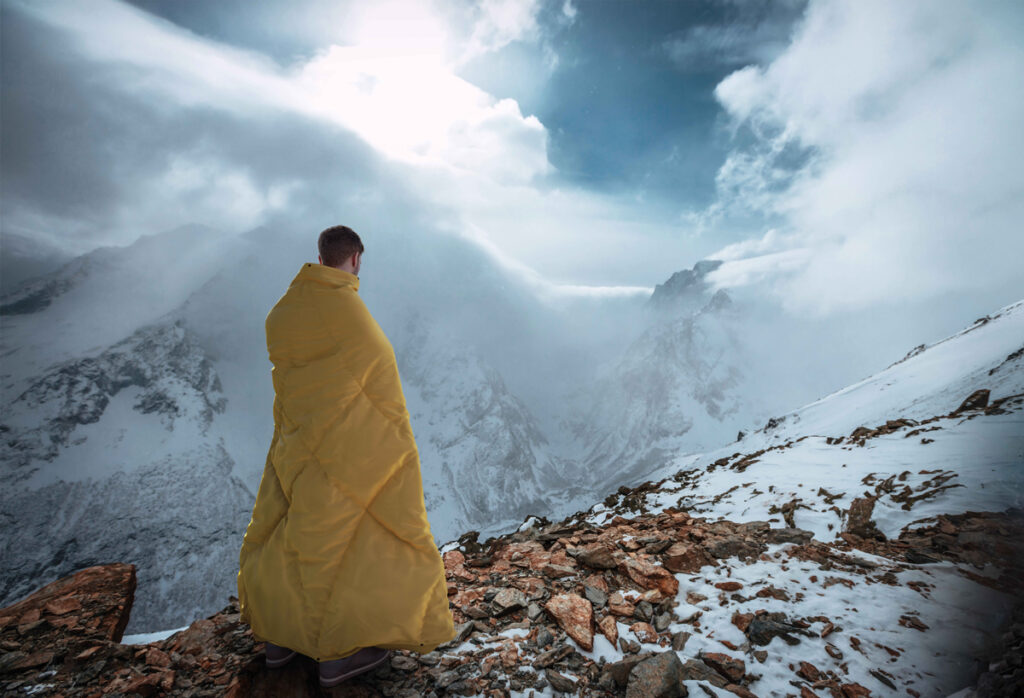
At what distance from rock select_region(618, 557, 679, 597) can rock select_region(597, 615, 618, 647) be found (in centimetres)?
83

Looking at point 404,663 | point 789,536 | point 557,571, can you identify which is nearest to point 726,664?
point 557,571

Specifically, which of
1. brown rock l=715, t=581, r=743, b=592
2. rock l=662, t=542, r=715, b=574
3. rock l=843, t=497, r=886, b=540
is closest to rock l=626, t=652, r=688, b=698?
brown rock l=715, t=581, r=743, b=592

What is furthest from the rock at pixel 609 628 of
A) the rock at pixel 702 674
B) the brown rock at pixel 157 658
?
the brown rock at pixel 157 658

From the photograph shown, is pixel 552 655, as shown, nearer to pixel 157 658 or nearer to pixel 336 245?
pixel 157 658

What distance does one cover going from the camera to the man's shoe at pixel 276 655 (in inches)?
110

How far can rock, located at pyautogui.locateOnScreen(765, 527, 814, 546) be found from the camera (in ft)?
17.3

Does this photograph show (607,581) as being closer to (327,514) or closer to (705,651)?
(705,651)

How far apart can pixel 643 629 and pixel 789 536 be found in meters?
3.30

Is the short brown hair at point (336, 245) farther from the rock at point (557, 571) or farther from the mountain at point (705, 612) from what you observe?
the rock at point (557, 571)

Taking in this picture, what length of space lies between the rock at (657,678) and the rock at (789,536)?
3438mm

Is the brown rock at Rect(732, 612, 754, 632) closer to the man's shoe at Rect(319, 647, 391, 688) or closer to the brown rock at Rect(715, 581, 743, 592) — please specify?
the brown rock at Rect(715, 581, 743, 592)

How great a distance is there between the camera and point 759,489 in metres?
7.45

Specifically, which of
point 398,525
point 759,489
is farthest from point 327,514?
point 759,489

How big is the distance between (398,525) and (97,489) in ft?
482
